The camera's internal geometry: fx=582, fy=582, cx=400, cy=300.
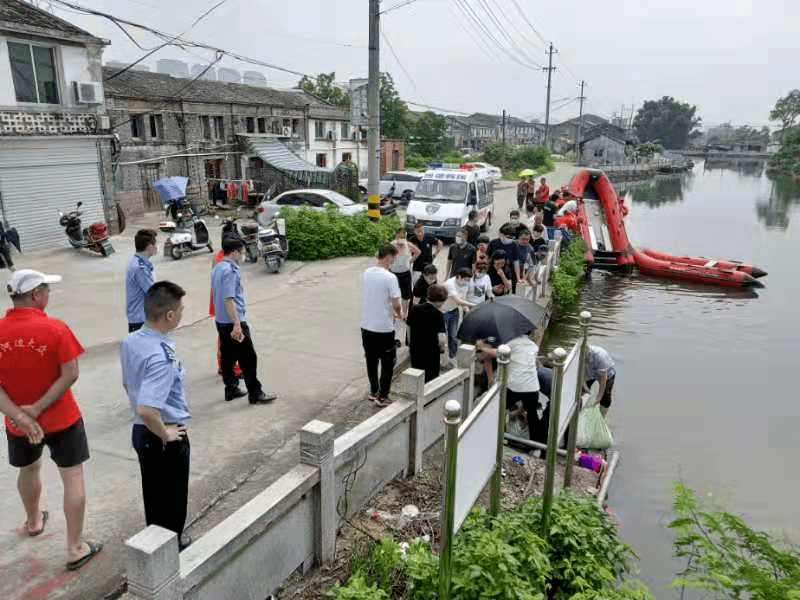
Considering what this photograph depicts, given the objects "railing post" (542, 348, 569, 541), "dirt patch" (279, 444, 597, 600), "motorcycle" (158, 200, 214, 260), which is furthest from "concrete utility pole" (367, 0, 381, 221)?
"railing post" (542, 348, 569, 541)

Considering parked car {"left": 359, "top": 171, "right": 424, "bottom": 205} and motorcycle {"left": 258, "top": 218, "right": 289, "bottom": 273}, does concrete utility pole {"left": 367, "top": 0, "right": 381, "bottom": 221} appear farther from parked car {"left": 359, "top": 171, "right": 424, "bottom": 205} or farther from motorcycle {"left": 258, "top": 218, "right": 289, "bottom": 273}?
parked car {"left": 359, "top": 171, "right": 424, "bottom": 205}

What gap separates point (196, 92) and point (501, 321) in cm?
2471

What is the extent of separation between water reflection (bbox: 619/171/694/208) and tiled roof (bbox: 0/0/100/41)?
39.0 m

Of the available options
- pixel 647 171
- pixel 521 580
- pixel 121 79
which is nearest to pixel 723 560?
pixel 521 580

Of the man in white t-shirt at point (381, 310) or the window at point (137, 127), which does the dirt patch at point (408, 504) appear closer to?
the man in white t-shirt at point (381, 310)

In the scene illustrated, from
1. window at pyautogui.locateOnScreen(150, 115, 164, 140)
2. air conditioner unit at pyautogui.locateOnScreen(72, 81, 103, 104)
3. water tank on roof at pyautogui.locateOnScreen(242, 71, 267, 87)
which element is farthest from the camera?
water tank on roof at pyautogui.locateOnScreen(242, 71, 267, 87)

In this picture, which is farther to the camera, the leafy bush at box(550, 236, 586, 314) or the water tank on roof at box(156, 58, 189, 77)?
the water tank on roof at box(156, 58, 189, 77)

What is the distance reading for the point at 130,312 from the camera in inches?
237

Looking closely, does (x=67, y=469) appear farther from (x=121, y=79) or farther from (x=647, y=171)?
(x=647, y=171)

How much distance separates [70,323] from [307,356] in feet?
13.8

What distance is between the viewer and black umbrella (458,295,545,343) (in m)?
5.71

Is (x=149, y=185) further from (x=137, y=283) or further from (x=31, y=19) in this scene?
(x=137, y=283)

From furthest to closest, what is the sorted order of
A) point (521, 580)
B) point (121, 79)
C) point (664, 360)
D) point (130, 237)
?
point (121, 79), point (130, 237), point (664, 360), point (521, 580)

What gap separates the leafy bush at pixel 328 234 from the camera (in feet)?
46.5
